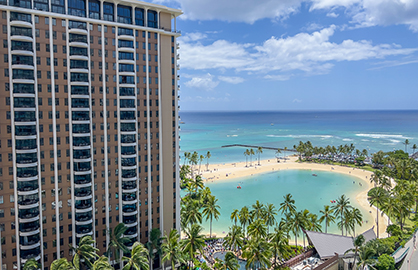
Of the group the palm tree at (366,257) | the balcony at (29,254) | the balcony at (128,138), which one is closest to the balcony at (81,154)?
the balcony at (128,138)

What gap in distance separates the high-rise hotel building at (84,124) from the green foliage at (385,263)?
127 feet

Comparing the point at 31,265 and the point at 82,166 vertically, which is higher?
the point at 82,166

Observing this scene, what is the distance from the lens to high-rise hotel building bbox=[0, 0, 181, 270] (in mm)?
44688

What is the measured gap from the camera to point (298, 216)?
58.5m

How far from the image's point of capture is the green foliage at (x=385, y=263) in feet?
147

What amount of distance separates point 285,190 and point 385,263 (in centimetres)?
7100

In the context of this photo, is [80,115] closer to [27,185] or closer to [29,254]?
[27,185]

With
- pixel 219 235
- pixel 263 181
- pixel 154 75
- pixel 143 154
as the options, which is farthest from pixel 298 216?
pixel 263 181

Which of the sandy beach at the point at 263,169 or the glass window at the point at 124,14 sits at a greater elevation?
the glass window at the point at 124,14

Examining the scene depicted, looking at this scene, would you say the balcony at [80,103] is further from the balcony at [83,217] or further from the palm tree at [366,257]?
the palm tree at [366,257]

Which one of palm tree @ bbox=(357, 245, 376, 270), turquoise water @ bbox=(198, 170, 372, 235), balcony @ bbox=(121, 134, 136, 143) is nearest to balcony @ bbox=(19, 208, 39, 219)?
balcony @ bbox=(121, 134, 136, 143)

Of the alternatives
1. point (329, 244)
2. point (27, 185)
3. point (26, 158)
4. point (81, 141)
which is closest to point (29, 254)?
point (27, 185)

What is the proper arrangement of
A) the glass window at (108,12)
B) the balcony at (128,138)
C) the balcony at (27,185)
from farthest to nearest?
the balcony at (128,138) → the glass window at (108,12) → the balcony at (27,185)

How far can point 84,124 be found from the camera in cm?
4997
